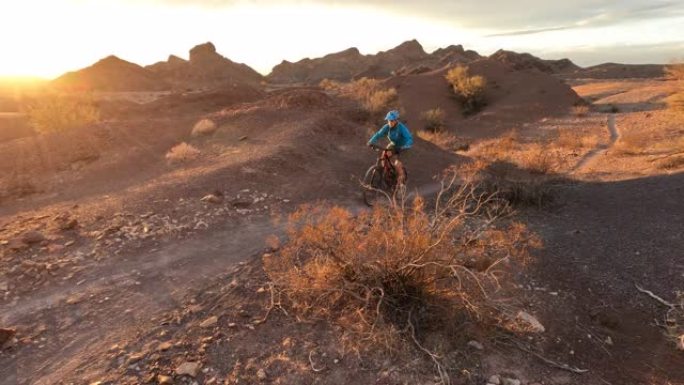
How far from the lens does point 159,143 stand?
47.6ft

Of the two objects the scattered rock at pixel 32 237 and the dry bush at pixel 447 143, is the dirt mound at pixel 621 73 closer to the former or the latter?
the dry bush at pixel 447 143

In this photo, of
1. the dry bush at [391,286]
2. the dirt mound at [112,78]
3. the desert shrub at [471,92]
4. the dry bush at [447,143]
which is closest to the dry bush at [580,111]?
the desert shrub at [471,92]

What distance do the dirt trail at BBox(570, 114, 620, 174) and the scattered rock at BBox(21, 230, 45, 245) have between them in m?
14.2

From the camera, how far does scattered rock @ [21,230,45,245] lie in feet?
24.1

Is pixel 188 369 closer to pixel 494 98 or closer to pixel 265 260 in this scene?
pixel 265 260

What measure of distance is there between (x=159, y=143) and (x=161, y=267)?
8757mm

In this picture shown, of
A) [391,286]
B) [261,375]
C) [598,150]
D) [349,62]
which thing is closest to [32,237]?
[261,375]

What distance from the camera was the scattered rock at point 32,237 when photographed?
7352mm

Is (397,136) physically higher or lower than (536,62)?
lower

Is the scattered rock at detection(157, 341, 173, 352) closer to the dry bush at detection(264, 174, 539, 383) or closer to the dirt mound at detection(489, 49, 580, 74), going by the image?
the dry bush at detection(264, 174, 539, 383)

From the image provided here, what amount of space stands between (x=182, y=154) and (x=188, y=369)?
945 cm

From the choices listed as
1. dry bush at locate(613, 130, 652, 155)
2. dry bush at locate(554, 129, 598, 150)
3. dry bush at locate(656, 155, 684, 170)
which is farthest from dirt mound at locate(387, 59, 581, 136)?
dry bush at locate(656, 155, 684, 170)

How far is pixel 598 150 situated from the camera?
18.0 meters

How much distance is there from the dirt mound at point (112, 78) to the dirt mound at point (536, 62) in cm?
4378
